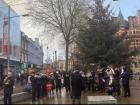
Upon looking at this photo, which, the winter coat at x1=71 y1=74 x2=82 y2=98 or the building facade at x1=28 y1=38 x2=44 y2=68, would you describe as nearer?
the winter coat at x1=71 y1=74 x2=82 y2=98

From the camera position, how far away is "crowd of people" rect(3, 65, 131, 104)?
23969mm

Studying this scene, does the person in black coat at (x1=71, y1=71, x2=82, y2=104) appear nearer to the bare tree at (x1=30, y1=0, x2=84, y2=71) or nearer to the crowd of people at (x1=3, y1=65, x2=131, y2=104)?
the crowd of people at (x1=3, y1=65, x2=131, y2=104)

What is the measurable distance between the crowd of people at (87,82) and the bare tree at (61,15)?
24524mm

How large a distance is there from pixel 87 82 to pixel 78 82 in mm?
14921

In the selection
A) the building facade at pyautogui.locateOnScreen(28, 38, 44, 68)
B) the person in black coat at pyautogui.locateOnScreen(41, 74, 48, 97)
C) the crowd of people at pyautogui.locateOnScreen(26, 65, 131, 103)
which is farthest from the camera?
the building facade at pyautogui.locateOnScreen(28, 38, 44, 68)

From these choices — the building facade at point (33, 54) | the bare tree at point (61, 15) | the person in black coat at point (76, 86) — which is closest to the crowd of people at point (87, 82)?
the person in black coat at point (76, 86)

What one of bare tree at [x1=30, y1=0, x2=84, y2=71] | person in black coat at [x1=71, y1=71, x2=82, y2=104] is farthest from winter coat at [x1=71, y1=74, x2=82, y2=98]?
bare tree at [x1=30, y1=0, x2=84, y2=71]

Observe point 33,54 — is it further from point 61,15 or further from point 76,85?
point 76,85

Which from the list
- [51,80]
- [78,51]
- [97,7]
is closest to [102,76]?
[51,80]

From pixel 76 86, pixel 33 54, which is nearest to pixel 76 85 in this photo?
pixel 76 86

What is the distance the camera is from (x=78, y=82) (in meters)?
24.0

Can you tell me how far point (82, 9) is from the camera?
64.0m

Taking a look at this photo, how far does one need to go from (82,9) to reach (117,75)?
3418cm

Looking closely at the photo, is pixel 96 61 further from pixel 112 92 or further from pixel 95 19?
pixel 112 92
